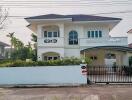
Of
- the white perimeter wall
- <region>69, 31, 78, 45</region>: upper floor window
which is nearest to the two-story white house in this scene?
<region>69, 31, 78, 45</region>: upper floor window

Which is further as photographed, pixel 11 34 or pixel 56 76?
pixel 11 34

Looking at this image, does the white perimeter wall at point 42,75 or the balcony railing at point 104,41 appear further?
the balcony railing at point 104,41

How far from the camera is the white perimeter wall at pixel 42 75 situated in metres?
20.5

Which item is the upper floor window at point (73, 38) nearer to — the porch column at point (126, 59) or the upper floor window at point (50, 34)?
the upper floor window at point (50, 34)

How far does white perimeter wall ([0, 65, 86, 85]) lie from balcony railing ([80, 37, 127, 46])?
37.6 ft

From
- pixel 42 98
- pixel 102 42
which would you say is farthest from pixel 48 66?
pixel 102 42

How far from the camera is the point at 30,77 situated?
20859mm

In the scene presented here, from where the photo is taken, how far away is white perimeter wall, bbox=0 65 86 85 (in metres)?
20.5

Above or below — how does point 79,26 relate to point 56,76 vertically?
above

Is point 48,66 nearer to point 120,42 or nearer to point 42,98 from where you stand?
point 42,98

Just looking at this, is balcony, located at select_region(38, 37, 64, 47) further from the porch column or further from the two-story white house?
the porch column

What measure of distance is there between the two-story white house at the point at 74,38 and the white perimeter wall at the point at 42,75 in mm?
9488

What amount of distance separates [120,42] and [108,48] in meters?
2.77

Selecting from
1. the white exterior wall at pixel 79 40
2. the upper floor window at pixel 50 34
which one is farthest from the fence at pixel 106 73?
the upper floor window at pixel 50 34
